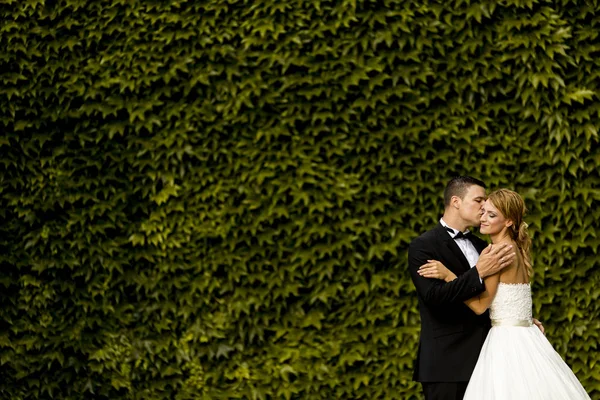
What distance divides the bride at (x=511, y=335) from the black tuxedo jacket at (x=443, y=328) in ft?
0.37

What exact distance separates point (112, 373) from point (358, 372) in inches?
75.3

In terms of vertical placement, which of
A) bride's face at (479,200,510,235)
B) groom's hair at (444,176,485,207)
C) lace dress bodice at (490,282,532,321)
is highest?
groom's hair at (444,176,485,207)

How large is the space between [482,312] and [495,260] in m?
0.30

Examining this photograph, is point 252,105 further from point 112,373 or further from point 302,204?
point 112,373

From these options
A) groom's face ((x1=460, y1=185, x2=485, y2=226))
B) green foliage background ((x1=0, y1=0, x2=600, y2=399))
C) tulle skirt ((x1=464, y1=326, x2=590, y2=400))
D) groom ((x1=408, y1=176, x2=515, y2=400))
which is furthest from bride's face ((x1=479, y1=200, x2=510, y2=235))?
green foliage background ((x1=0, y1=0, x2=600, y2=399))

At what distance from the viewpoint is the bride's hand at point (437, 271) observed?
4.48 m

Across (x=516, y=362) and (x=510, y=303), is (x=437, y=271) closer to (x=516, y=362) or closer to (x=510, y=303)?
(x=510, y=303)

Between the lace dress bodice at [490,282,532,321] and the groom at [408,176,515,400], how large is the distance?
0.43ft

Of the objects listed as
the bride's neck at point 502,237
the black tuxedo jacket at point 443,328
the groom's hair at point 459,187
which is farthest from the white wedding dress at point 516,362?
the groom's hair at point 459,187

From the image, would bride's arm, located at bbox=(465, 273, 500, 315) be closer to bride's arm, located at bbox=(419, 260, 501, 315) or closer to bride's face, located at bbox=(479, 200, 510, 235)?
bride's arm, located at bbox=(419, 260, 501, 315)

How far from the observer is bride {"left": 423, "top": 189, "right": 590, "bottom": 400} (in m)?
4.28

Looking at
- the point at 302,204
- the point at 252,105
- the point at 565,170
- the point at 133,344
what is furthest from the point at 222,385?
the point at 565,170

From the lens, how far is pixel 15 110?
6.68 metres

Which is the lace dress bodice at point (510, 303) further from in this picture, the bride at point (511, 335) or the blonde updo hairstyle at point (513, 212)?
the blonde updo hairstyle at point (513, 212)
